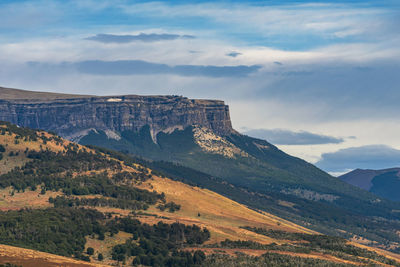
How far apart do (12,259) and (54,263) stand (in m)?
10.5

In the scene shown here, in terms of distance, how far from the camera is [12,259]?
197 metres

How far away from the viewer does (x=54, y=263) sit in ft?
654
